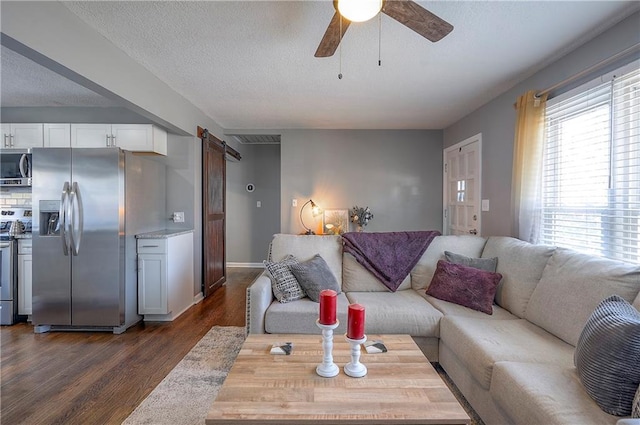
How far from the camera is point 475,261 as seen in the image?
258 centimetres

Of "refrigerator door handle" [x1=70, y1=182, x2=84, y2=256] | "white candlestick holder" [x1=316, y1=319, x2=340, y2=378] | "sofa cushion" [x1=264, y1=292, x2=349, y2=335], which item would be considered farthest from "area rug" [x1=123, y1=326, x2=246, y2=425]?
"refrigerator door handle" [x1=70, y1=182, x2=84, y2=256]

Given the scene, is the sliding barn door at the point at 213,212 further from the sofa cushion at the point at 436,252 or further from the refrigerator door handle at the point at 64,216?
the sofa cushion at the point at 436,252

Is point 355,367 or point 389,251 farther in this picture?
point 389,251

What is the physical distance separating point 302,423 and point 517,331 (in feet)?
4.93

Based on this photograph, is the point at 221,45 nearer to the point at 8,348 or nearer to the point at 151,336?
the point at 151,336

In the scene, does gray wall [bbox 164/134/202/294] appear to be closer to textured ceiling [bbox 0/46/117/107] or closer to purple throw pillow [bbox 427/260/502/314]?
textured ceiling [bbox 0/46/117/107]

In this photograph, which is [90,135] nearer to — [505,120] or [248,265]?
[248,265]

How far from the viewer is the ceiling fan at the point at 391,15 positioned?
4.56ft

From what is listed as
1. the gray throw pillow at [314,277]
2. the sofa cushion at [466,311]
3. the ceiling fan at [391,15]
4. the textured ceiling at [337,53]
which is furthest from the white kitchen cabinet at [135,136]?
the sofa cushion at [466,311]

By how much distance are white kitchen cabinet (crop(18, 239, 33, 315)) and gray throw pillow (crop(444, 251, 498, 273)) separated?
13.7 ft

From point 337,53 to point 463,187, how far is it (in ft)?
8.87

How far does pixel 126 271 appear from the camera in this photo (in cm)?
301

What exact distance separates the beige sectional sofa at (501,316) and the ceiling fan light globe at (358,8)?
179 centimetres

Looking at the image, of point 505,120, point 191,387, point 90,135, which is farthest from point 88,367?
point 505,120
